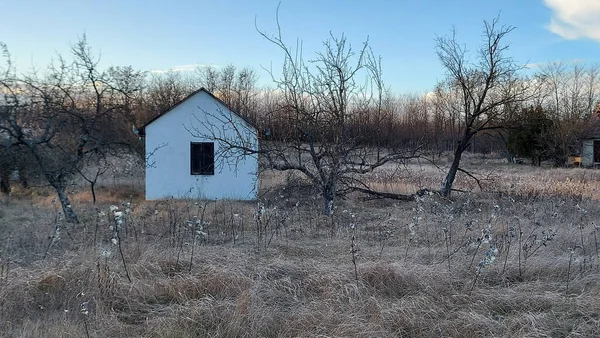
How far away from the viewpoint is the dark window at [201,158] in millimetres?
15312

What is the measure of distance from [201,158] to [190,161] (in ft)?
1.25

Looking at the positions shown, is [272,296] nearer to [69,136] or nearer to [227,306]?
[227,306]

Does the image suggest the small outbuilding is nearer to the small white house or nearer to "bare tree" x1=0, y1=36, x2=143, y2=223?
the small white house

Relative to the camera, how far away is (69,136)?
13.4m

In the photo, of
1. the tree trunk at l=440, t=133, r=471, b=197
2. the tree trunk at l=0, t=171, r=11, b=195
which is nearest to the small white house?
the tree trunk at l=440, t=133, r=471, b=197

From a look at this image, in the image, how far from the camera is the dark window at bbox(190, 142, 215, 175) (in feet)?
50.2

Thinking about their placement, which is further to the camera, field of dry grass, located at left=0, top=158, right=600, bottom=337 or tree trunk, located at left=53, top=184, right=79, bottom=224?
tree trunk, located at left=53, top=184, right=79, bottom=224

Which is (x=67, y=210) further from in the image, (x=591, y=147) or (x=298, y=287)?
(x=591, y=147)

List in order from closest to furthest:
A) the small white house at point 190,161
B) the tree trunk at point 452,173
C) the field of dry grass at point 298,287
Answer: the field of dry grass at point 298,287, the tree trunk at point 452,173, the small white house at point 190,161

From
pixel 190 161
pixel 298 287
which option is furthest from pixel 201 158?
pixel 298 287

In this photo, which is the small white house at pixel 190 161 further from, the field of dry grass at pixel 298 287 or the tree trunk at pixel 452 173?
the field of dry grass at pixel 298 287

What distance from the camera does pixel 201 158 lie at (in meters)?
15.4

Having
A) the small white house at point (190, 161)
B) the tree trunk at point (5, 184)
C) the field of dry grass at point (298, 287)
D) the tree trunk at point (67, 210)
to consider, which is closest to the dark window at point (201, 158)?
the small white house at point (190, 161)

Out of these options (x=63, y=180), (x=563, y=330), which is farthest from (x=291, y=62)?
(x=563, y=330)
